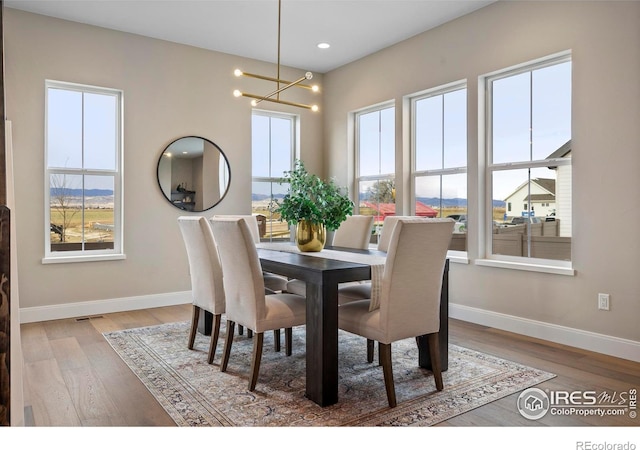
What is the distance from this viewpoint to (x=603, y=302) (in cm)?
333

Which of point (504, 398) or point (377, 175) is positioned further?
point (377, 175)

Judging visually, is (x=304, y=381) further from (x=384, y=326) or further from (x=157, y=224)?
(x=157, y=224)

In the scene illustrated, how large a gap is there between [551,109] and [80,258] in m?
4.53

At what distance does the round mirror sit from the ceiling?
114 cm

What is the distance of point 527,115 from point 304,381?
289cm

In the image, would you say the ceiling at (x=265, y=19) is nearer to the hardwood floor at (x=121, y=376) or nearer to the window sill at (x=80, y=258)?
the window sill at (x=80, y=258)

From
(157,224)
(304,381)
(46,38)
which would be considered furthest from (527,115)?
(46,38)

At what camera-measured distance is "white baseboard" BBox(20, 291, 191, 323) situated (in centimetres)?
430

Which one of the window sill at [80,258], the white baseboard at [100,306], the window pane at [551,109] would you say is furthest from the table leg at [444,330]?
the window sill at [80,258]

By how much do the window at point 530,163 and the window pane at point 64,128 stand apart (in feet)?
13.1

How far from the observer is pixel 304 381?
2.81m

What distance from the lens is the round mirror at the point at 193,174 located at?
198 inches

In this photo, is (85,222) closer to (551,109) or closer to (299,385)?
(299,385)

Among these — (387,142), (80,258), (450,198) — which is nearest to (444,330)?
(450,198)
